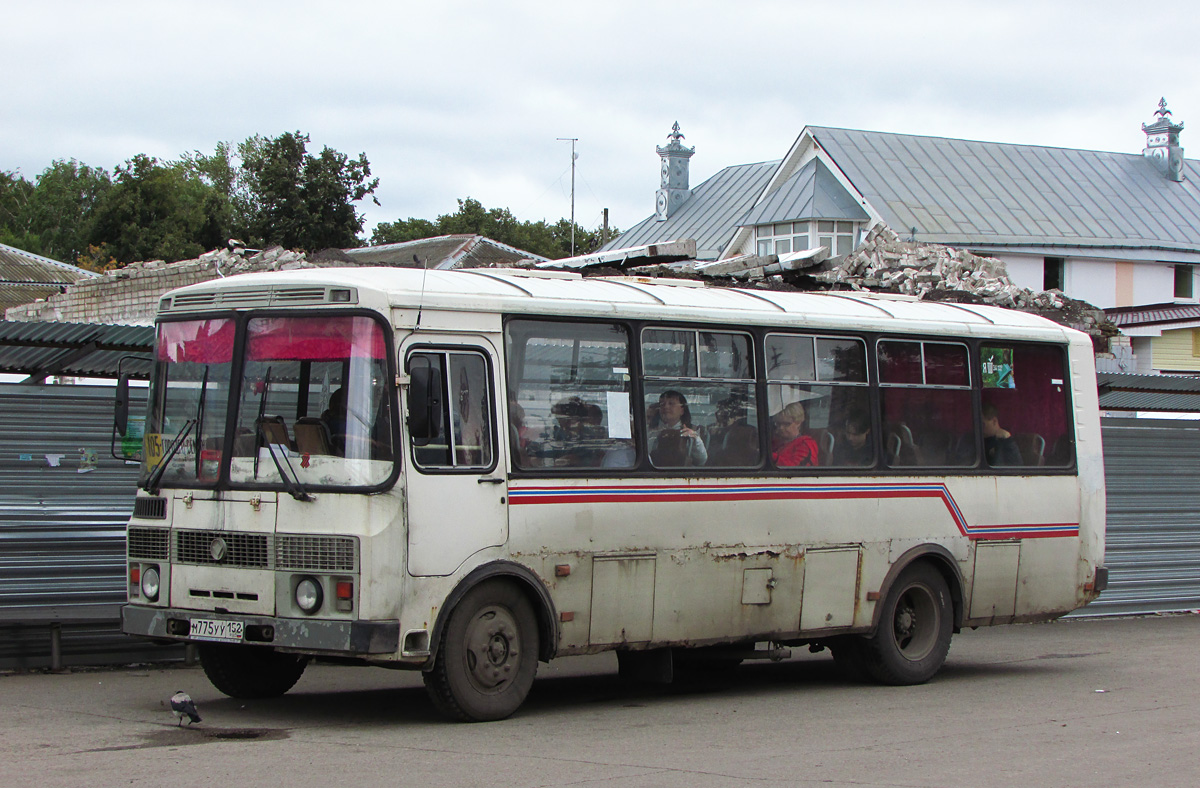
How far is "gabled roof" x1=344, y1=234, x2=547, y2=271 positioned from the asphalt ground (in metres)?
41.9

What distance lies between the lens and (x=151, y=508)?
9.29 metres

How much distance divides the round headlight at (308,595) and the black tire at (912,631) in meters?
4.83

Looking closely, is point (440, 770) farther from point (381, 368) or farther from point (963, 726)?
point (963, 726)

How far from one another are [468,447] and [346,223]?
56.1 metres

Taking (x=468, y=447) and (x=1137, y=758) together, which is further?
(x=468, y=447)

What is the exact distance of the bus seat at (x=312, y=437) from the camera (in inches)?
343

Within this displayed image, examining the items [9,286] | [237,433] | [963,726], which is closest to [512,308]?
[237,433]

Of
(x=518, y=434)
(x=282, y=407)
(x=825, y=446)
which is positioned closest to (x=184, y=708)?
(x=282, y=407)

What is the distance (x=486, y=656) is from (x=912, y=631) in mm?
4306

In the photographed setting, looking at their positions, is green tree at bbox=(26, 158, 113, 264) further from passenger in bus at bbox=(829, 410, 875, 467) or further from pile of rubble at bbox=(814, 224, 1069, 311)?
passenger in bus at bbox=(829, 410, 875, 467)

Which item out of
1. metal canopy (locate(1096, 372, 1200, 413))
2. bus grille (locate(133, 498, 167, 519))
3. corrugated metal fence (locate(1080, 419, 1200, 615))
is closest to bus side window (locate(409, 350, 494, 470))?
bus grille (locate(133, 498, 167, 519))

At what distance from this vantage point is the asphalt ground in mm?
7414

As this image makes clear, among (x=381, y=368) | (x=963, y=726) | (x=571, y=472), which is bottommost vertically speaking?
(x=963, y=726)

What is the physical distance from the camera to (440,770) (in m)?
7.43
